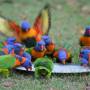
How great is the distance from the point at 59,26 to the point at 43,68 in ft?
10.6

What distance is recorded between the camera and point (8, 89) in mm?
5164

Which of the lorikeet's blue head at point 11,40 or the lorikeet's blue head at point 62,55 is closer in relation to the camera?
the lorikeet's blue head at point 62,55

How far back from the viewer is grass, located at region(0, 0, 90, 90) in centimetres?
532

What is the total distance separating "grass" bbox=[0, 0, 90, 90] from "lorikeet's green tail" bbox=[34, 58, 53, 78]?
0.08 meters

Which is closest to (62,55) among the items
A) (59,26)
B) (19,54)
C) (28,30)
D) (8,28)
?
(19,54)

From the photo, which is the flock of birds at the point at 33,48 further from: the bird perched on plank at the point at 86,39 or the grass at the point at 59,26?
the grass at the point at 59,26

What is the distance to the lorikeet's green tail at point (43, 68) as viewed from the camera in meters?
5.43

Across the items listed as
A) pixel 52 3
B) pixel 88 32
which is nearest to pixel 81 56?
pixel 88 32

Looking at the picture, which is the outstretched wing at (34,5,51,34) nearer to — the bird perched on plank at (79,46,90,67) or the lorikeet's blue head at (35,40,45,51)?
the lorikeet's blue head at (35,40,45,51)

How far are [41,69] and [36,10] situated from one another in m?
4.20

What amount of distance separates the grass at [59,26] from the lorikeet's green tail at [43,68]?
0.08 meters

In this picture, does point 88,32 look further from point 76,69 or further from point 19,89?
point 19,89

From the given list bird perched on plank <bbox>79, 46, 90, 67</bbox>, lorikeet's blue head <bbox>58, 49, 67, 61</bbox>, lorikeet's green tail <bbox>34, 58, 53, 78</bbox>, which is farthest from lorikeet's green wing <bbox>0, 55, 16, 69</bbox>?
bird perched on plank <bbox>79, 46, 90, 67</bbox>

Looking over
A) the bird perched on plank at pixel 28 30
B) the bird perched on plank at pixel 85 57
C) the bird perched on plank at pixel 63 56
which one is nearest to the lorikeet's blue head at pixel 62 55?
the bird perched on plank at pixel 63 56
